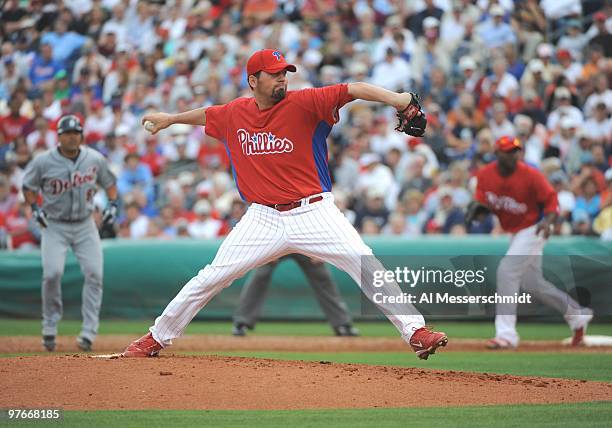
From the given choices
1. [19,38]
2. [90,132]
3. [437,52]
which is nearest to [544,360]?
[437,52]

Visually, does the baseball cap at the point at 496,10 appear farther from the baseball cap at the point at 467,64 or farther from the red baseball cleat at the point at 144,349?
the red baseball cleat at the point at 144,349

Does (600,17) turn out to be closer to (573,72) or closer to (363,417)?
(573,72)

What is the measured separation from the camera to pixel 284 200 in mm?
7645

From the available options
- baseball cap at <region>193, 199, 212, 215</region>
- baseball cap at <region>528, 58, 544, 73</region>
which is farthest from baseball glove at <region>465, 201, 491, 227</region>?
baseball cap at <region>528, 58, 544, 73</region>

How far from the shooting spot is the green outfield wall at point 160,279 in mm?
14578

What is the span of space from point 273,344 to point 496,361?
9.98 ft

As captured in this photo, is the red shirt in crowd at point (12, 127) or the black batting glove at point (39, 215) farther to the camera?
the red shirt in crowd at point (12, 127)

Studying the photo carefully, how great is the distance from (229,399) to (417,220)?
988cm

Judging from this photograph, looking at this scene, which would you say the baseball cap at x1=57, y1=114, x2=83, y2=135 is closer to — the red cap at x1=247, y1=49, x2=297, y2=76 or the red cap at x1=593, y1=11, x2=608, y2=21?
the red cap at x1=247, y1=49, x2=297, y2=76

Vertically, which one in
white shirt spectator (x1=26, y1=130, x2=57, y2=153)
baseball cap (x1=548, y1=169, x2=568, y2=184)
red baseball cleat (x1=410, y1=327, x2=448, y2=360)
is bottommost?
red baseball cleat (x1=410, y1=327, x2=448, y2=360)

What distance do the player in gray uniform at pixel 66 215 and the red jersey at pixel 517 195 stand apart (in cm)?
417

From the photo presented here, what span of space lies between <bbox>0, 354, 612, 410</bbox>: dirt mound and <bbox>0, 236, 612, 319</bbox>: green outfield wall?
6.67m

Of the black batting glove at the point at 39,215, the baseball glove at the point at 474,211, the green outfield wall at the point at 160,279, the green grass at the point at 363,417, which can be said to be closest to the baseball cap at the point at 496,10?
the green outfield wall at the point at 160,279

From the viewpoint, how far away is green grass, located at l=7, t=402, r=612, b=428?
20.0 feet
